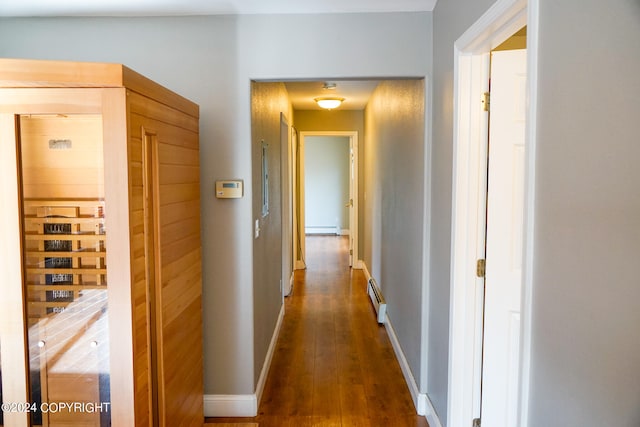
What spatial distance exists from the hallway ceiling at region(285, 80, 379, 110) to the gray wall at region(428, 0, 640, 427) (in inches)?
136

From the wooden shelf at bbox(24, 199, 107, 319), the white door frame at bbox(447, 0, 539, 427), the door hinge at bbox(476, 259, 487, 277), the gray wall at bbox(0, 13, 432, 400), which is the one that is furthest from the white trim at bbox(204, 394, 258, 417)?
the door hinge at bbox(476, 259, 487, 277)

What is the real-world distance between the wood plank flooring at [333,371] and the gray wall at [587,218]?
67.1 inches

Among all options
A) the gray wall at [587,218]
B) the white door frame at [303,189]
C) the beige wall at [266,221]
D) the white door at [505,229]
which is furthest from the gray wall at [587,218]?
the white door frame at [303,189]

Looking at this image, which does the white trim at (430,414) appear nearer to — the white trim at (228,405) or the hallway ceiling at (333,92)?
the white trim at (228,405)

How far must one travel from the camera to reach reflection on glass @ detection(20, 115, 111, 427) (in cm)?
166

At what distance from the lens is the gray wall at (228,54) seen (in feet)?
8.60

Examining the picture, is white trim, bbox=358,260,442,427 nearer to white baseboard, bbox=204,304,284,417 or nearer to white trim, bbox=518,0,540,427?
white baseboard, bbox=204,304,284,417

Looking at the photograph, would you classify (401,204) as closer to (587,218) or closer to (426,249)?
(426,249)

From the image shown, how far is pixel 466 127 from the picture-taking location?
2080 mm

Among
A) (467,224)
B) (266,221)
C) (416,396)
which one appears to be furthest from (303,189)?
(467,224)

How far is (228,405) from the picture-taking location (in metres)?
2.76

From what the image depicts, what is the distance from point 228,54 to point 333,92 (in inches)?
113

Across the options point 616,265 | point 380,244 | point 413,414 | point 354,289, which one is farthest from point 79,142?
point 354,289

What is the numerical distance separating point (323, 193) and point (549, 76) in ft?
30.4
